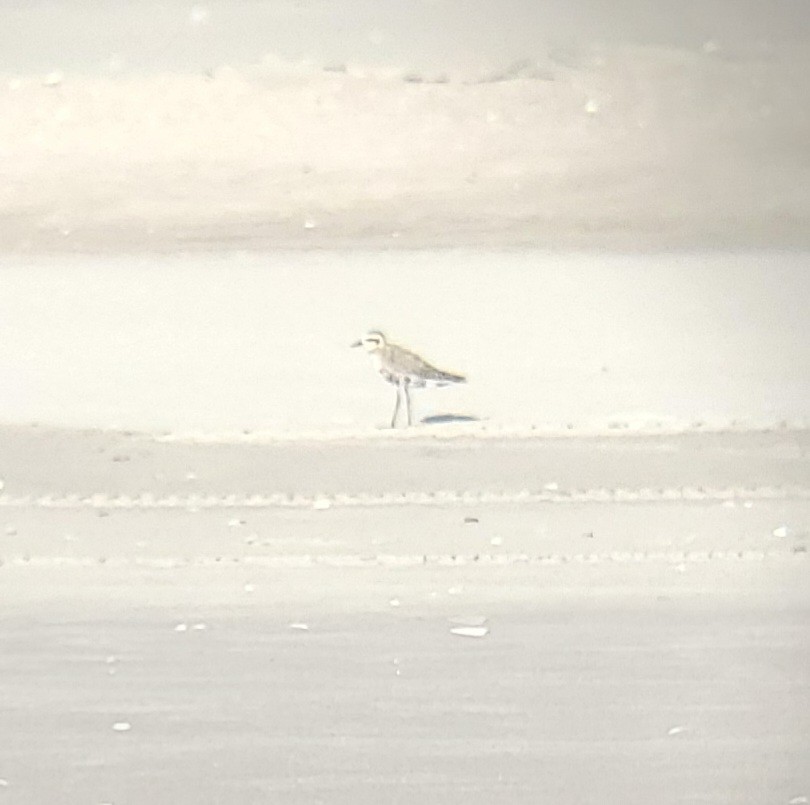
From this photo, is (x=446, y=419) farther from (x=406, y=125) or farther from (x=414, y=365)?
(x=406, y=125)

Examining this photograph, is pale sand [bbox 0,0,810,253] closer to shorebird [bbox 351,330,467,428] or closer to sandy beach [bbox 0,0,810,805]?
sandy beach [bbox 0,0,810,805]

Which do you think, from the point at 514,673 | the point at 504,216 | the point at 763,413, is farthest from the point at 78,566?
the point at 763,413

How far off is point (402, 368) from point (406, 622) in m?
0.25

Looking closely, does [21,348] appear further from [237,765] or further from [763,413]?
[763,413]

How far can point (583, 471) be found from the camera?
1.44m

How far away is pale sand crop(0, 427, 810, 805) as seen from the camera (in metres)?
1.41

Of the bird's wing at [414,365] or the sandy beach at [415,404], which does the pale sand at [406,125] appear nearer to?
the sandy beach at [415,404]

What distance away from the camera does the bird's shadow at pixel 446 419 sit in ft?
4.64

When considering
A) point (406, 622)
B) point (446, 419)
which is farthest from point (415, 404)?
point (406, 622)

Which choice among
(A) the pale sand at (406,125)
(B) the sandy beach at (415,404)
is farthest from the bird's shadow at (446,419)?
(A) the pale sand at (406,125)

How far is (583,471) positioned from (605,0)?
46cm

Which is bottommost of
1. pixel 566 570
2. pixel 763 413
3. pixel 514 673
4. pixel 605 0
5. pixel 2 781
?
pixel 2 781

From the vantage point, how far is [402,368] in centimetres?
140

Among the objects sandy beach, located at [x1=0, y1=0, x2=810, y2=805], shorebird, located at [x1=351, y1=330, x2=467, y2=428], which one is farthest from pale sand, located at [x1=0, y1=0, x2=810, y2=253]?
shorebird, located at [x1=351, y1=330, x2=467, y2=428]
